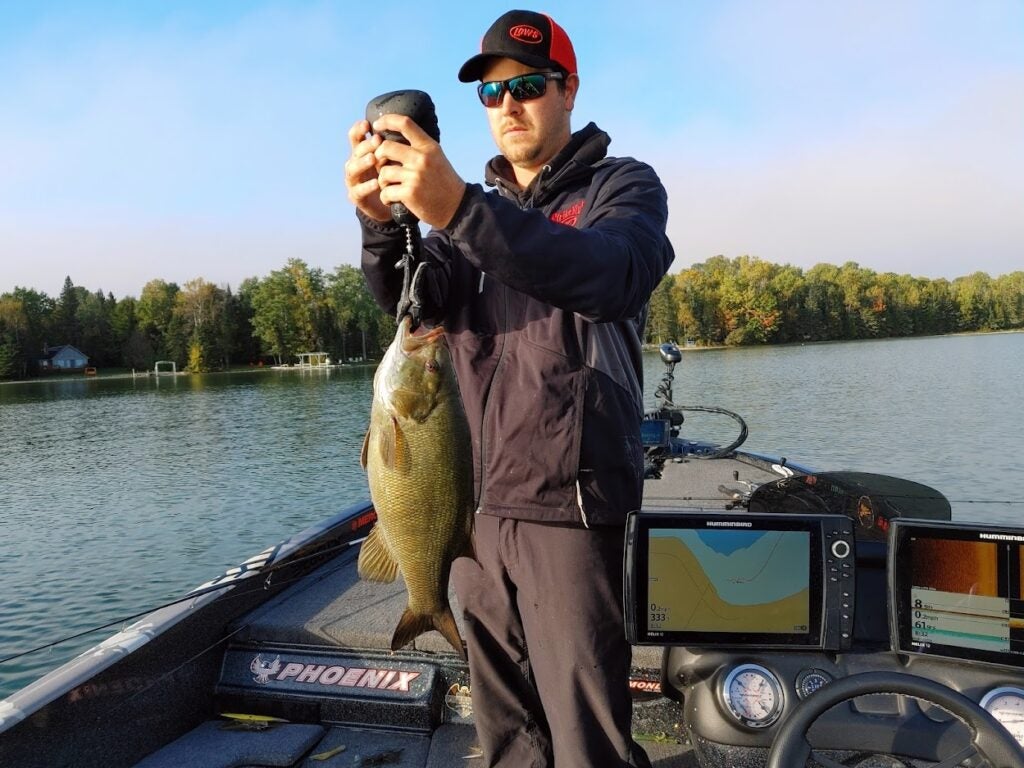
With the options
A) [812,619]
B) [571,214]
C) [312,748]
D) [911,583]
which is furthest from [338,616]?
[911,583]

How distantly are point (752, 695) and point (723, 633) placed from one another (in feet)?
0.77

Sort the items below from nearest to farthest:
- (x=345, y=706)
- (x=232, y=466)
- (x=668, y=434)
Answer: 1. (x=345, y=706)
2. (x=668, y=434)
3. (x=232, y=466)

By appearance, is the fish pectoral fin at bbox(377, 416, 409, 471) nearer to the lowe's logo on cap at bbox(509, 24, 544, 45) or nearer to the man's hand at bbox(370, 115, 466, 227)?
the man's hand at bbox(370, 115, 466, 227)

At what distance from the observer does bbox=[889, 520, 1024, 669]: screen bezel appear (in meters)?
2.35

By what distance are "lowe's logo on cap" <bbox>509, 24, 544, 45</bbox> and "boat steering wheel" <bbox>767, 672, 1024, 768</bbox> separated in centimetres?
203

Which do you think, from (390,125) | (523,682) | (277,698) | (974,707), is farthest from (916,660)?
(277,698)

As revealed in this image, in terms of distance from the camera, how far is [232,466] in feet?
66.9

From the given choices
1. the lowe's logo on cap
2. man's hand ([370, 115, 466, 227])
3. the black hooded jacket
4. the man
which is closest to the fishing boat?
the man

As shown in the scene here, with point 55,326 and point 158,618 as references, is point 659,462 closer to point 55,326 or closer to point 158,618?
point 158,618

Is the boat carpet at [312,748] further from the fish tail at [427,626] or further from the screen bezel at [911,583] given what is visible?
the screen bezel at [911,583]

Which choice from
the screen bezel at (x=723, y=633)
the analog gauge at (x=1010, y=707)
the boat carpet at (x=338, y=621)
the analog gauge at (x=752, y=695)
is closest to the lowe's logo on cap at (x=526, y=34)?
the screen bezel at (x=723, y=633)

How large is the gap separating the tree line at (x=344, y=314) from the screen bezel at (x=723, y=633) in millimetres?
83338

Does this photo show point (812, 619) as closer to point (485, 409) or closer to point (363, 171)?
point (485, 409)

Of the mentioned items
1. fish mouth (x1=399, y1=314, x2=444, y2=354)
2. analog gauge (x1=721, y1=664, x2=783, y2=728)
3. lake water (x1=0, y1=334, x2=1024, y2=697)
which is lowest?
lake water (x1=0, y1=334, x2=1024, y2=697)
